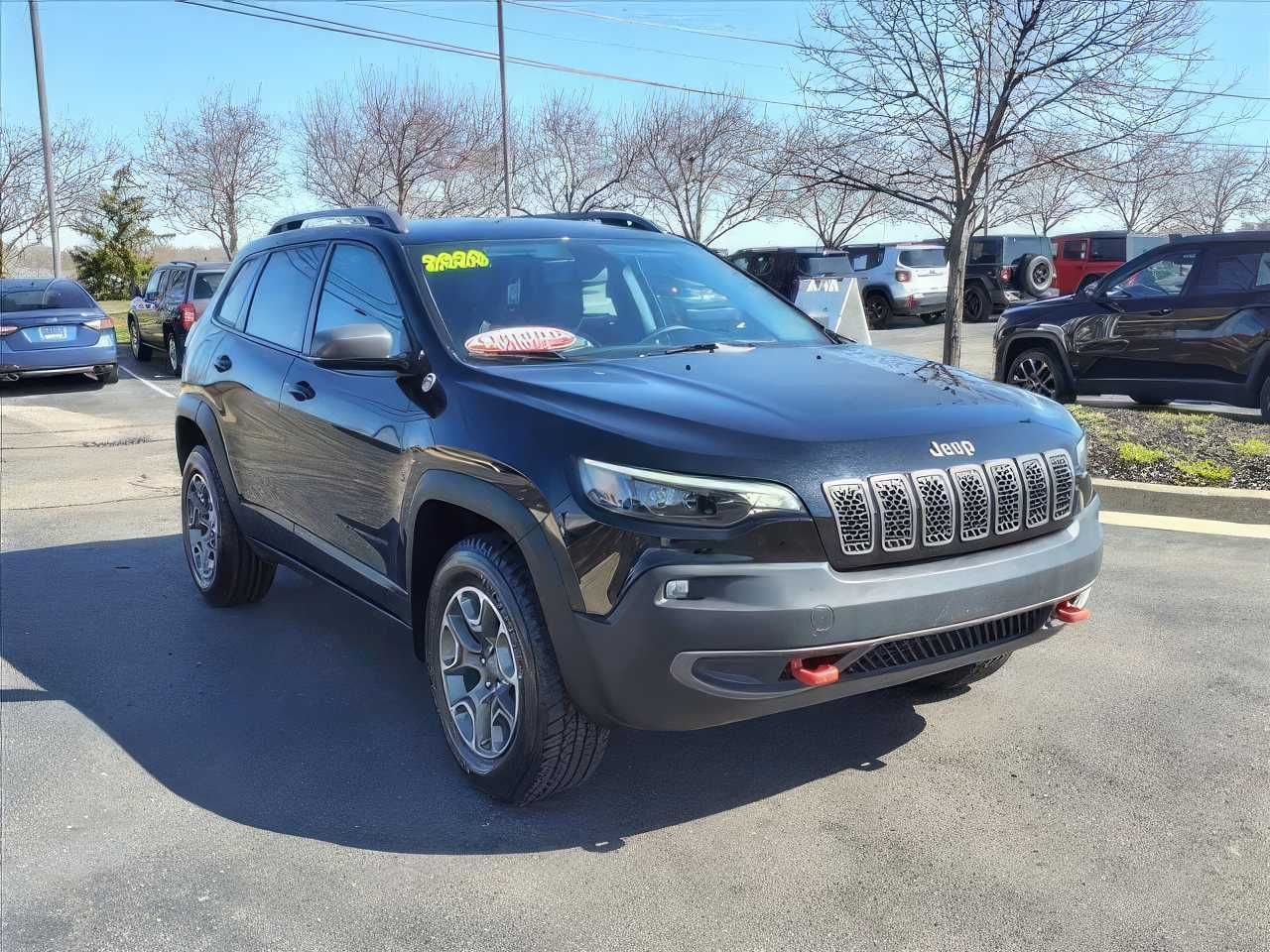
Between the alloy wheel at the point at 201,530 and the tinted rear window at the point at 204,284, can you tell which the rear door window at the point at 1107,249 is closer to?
the tinted rear window at the point at 204,284

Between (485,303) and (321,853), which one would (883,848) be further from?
(485,303)

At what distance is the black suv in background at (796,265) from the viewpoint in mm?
23797

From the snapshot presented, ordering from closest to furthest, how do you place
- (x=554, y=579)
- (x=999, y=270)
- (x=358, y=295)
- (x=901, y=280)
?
(x=554, y=579)
(x=358, y=295)
(x=901, y=280)
(x=999, y=270)

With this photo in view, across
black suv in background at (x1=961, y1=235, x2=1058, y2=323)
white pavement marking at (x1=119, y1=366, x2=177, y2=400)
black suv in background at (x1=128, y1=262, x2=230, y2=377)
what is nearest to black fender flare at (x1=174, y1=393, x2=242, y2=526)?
white pavement marking at (x1=119, y1=366, x2=177, y2=400)

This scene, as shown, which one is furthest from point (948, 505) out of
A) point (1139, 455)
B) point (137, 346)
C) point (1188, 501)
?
point (137, 346)

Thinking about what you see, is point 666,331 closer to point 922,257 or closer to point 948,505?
point 948,505

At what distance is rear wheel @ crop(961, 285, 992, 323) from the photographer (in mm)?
26000

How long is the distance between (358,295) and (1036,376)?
8.53 metres

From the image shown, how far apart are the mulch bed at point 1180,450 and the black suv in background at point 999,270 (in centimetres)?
1632

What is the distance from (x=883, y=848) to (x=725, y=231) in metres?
45.9

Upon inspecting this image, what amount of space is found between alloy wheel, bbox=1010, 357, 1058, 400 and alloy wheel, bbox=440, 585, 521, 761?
8.76 m

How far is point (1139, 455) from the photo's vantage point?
796cm

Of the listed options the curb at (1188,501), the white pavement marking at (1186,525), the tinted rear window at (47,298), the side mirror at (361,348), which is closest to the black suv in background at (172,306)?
the tinted rear window at (47,298)

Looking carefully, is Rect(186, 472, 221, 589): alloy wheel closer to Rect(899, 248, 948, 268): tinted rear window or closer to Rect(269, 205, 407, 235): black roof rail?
Rect(269, 205, 407, 235): black roof rail
